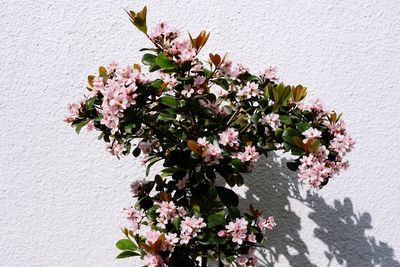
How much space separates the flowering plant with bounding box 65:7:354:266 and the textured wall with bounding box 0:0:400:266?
1.68ft

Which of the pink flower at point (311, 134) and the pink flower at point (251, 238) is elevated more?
the pink flower at point (311, 134)

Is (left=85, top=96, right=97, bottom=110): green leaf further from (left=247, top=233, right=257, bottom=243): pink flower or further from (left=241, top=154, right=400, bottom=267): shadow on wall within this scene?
(left=241, top=154, right=400, bottom=267): shadow on wall

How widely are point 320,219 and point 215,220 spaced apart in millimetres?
841

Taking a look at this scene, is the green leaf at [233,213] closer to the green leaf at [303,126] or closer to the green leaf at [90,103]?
the green leaf at [303,126]

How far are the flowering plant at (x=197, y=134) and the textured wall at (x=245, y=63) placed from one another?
1.68ft

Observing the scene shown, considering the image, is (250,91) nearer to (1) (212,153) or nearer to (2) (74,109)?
(1) (212,153)

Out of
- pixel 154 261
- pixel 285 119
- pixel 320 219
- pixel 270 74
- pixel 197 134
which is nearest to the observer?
pixel 154 261

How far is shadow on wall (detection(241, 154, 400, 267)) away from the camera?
1993mm

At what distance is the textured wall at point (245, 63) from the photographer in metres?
1.96

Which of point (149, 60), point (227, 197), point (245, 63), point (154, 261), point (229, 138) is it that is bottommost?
point (154, 261)

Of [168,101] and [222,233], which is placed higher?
[168,101]

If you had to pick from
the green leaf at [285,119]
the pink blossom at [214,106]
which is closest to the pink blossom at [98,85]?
the pink blossom at [214,106]

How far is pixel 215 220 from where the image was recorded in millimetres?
1363

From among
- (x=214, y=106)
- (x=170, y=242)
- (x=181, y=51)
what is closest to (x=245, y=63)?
(x=214, y=106)
